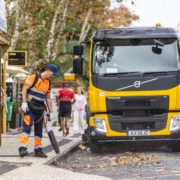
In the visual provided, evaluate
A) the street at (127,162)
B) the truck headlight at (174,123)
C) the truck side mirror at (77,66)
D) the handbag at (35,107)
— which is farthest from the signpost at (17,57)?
the handbag at (35,107)

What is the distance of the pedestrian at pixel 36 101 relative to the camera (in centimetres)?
1409

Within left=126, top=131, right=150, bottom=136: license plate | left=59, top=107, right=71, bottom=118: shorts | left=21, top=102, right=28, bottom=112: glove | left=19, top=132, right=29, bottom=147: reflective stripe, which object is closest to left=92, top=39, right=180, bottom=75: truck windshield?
left=126, top=131, right=150, bottom=136: license plate

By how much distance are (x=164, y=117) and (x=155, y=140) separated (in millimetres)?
572

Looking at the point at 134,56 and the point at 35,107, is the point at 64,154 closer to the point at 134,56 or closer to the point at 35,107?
the point at 35,107

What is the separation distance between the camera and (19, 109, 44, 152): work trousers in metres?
14.0

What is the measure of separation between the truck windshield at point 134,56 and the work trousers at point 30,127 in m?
2.37

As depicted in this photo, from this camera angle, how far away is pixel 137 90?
1598 centimetres

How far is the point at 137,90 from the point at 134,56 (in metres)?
0.89

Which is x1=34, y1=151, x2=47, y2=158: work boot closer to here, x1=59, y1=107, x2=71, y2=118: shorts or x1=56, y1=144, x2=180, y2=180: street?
x1=56, y1=144, x2=180, y2=180: street

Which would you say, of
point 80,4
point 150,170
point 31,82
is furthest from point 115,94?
point 80,4

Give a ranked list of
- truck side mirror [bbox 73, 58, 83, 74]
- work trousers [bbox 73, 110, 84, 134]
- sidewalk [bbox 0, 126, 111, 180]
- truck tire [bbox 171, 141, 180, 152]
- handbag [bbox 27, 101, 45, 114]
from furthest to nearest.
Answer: work trousers [bbox 73, 110, 84, 134] < truck side mirror [bbox 73, 58, 83, 74] < truck tire [bbox 171, 141, 180, 152] < handbag [bbox 27, 101, 45, 114] < sidewalk [bbox 0, 126, 111, 180]

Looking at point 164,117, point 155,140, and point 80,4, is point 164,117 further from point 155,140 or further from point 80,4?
point 80,4

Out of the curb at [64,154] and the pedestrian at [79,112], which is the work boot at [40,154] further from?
the pedestrian at [79,112]

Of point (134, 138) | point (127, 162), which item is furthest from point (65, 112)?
point (127, 162)
